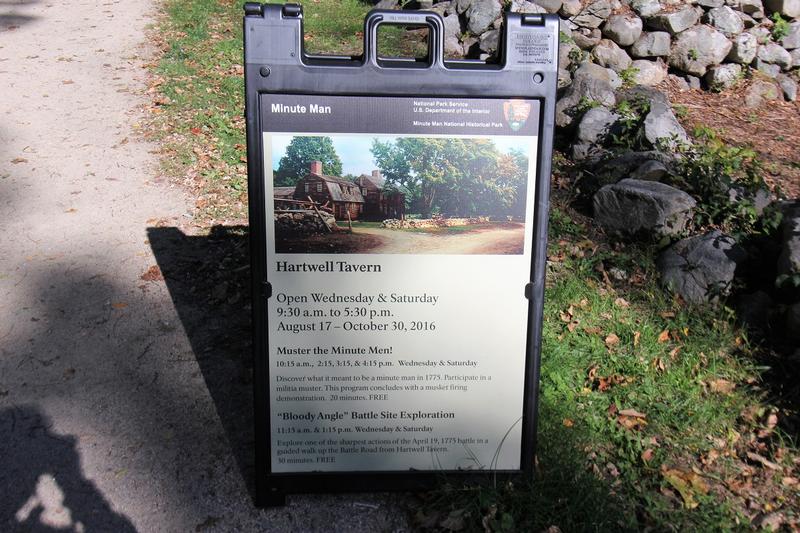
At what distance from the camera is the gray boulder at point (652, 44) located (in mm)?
8016

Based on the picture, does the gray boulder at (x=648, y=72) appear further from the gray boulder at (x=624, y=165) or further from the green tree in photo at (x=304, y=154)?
the green tree in photo at (x=304, y=154)

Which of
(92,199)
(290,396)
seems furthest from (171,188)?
(290,396)

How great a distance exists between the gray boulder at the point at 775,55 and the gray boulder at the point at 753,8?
0.37 meters

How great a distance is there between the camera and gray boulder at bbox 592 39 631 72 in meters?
7.88

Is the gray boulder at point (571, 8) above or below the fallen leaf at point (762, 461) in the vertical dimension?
above

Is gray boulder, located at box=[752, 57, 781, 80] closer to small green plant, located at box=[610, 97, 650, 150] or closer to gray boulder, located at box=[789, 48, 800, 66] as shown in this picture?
gray boulder, located at box=[789, 48, 800, 66]

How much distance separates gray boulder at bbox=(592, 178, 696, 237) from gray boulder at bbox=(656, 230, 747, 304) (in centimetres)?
25

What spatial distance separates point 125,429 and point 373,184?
5.87 feet

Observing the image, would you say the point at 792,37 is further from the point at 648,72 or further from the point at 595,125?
the point at 595,125

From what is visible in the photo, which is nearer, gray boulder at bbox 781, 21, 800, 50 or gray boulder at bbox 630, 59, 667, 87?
gray boulder at bbox 630, 59, 667, 87

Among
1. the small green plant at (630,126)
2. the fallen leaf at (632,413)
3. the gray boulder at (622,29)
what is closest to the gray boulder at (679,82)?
the gray boulder at (622,29)

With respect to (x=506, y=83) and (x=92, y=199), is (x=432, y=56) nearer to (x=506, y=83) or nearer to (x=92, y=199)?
(x=506, y=83)

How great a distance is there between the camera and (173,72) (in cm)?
873

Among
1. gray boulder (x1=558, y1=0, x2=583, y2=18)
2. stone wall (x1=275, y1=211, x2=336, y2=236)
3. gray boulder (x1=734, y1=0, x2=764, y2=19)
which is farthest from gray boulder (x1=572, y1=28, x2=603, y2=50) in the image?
stone wall (x1=275, y1=211, x2=336, y2=236)
